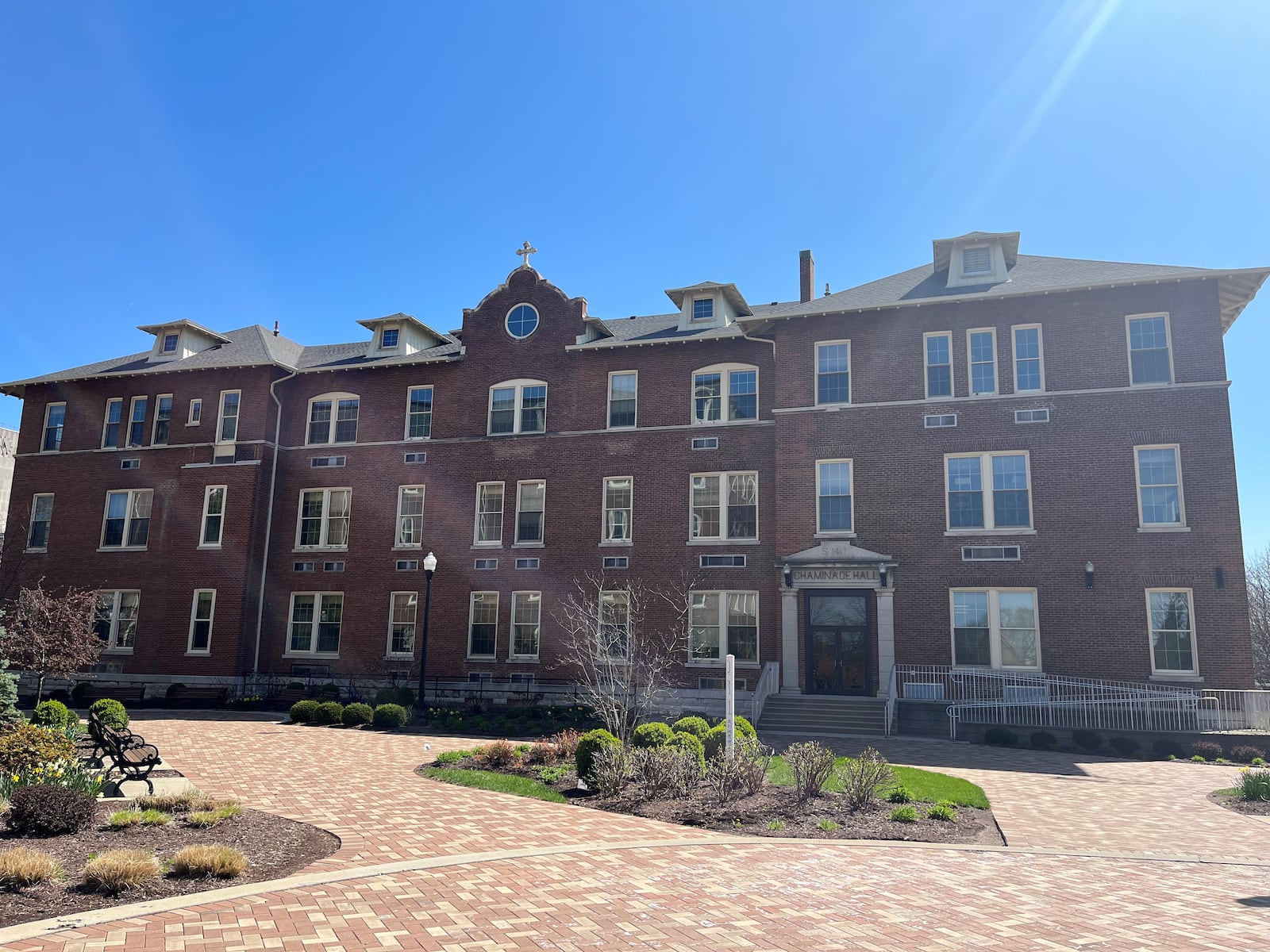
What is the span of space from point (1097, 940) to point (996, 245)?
74.5 ft

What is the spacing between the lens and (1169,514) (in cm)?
2280

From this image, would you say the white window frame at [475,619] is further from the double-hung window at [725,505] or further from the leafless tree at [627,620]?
the double-hung window at [725,505]

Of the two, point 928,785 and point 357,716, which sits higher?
point 357,716

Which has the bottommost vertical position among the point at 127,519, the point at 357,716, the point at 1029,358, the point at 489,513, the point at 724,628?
the point at 357,716

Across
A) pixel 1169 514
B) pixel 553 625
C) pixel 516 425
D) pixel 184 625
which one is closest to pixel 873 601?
pixel 1169 514

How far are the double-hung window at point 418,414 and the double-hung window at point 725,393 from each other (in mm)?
9842

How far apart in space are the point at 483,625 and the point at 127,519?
1475cm

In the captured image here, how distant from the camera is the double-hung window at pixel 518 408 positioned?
30.4m

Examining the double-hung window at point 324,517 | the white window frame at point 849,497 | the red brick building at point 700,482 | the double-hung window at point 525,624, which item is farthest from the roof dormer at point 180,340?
the white window frame at point 849,497

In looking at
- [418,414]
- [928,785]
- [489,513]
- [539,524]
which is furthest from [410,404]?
[928,785]

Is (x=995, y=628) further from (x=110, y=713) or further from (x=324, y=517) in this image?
(x=324, y=517)

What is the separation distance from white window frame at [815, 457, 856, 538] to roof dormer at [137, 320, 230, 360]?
Answer: 24345 millimetres

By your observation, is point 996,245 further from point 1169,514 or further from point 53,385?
point 53,385

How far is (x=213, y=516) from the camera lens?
3225 cm
